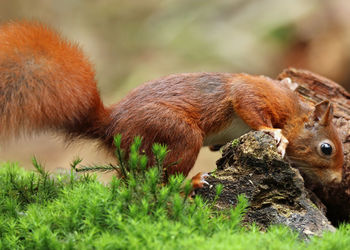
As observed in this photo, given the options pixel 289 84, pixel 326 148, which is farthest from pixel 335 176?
pixel 289 84

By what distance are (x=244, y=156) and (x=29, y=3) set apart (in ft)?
22.3

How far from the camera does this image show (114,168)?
232 cm

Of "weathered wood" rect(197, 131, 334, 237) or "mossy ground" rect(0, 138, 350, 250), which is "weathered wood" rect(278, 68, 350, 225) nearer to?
"weathered wood" rect(197, 131, 334, 237)

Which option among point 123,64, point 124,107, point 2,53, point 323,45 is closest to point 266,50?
point 323,45

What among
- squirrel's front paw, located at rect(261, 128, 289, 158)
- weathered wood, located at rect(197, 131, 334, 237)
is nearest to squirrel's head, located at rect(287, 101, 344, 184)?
squirrel's front paw, located at rect(261, 128, 289, 158)

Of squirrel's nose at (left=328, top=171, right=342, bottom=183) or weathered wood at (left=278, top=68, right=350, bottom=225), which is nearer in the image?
squirrel's nose at (left=328, top=171, right=342, bottom=183)

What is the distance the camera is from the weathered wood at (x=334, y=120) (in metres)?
3.09

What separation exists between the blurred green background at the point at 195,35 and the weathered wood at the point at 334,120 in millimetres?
2632

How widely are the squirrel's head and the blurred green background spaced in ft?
10.6

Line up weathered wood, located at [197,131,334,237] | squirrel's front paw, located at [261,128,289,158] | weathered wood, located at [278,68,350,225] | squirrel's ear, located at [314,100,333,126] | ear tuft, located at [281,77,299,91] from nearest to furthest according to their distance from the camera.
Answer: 1. weathered wood, located at [197,131,334,237]
2. squirrel's front paw, located at [261,128,289,158]
3. squirrel's ear, located at [314,100,333,126]
4. weathered wood, located at [278,68,350,225]
5. ear tuft, located at [281,77,299,91]

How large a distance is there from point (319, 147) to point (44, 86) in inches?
61.0

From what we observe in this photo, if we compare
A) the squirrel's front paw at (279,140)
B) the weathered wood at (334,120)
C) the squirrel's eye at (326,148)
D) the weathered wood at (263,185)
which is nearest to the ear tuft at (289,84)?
the weathered wood at (334,120)

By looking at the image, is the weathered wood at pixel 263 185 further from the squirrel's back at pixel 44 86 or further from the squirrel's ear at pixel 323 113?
the squirrel's back at pixel 44 86

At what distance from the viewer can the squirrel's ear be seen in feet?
8.77
